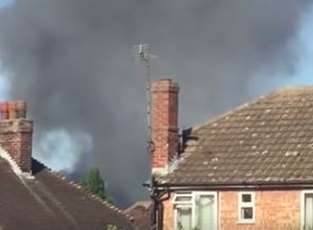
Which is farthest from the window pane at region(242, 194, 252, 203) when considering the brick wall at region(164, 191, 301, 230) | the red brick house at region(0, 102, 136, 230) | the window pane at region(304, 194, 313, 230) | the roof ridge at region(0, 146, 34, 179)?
the roof ridge at region(0, 146, 34, 179)

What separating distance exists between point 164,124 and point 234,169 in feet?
10.9

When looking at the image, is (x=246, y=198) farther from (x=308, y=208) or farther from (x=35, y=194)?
(x=35, y=194)

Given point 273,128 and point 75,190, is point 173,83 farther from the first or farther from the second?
point 75,190

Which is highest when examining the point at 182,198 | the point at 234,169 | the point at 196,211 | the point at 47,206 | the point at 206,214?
the point at 234,169

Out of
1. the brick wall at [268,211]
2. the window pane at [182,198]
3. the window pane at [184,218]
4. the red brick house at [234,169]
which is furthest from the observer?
the window pane at [182,198]

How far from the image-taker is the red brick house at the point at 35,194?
2347 inches

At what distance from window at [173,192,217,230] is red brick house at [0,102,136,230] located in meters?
4.24

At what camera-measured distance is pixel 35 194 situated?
6188cm

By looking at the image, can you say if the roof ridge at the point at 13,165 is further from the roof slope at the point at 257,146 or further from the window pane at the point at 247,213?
the window pane at the point at 247,213

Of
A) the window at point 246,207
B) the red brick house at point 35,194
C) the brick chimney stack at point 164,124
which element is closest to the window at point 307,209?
the window at point 246,207

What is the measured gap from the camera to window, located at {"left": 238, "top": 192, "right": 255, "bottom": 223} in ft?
187

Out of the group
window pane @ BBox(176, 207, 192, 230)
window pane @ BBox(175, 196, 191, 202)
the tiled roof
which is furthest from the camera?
the tiled roof

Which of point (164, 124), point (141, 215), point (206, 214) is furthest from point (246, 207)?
point (141, 215)

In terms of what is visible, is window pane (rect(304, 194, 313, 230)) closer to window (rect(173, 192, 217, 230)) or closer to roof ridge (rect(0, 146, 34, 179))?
window (rect(173, 192, 217, 230))
